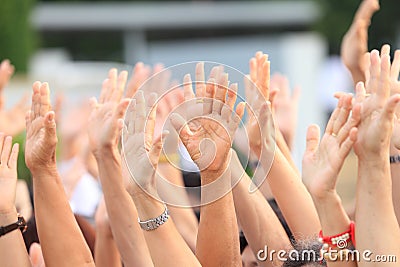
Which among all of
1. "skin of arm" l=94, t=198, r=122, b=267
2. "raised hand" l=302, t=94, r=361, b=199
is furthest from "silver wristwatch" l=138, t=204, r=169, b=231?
"skin of arm" l=94, t=198, r=122, b=267

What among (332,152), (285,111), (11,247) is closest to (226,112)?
(332,152)

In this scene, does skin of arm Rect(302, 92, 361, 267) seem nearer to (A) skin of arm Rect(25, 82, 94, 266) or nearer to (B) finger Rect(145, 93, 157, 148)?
(B) finger Rect(145, 93, 157, 148)

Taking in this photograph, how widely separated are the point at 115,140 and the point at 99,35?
971 inches

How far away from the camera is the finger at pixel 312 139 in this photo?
2.90 metres

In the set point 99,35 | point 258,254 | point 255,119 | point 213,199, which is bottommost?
point 258,254

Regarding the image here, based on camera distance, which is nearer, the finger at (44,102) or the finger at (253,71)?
the finger at (44,102)

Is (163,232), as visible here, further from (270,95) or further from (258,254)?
(270,95)

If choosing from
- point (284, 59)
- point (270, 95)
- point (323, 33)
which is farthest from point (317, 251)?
point (323, 33)

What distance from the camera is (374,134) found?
2.62 meters

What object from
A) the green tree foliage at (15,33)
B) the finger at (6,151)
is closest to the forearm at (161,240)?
the finger at (6,151)

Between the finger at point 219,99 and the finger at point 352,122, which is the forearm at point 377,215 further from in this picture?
the finger at point 219,99

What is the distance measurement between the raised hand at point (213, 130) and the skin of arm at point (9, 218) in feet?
1.99

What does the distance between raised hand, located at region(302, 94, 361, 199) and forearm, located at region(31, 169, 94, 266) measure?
83cm

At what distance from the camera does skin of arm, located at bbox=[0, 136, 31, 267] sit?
305 centimetres
